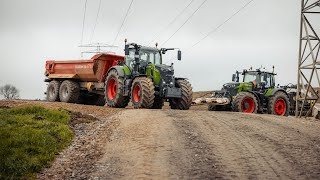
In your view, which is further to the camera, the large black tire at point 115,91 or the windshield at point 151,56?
the windshield at point 151,56

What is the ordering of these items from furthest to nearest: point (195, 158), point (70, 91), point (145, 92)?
point (70, 91) < point (145, 92) < point (195, 158)

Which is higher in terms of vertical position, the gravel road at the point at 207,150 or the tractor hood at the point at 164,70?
the tractor hood at the point at 164,70

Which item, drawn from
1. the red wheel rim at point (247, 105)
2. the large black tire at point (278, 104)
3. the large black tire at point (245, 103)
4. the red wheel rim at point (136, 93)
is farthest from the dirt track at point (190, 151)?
the large black tire at point (278, 104)

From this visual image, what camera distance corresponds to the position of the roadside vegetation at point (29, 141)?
7152 mm

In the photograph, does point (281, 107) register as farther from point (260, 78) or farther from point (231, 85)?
point (231, 85)

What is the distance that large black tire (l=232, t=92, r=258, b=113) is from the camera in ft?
62.0

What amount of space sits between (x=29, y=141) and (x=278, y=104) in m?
15.0

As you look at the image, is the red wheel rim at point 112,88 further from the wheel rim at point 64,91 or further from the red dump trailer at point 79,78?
the wheel rim at point 64,91

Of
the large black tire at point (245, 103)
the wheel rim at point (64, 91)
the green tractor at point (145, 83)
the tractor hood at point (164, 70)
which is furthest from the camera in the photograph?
the wheel rim at point (64, 91)

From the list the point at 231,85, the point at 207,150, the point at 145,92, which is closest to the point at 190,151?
the point at 207,150

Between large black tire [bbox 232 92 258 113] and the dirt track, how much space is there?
6698mm

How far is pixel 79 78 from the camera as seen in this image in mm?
21344

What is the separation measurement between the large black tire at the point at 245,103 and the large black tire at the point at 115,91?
5.48 m

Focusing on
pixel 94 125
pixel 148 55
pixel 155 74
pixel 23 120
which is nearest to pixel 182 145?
pixel 94 125
